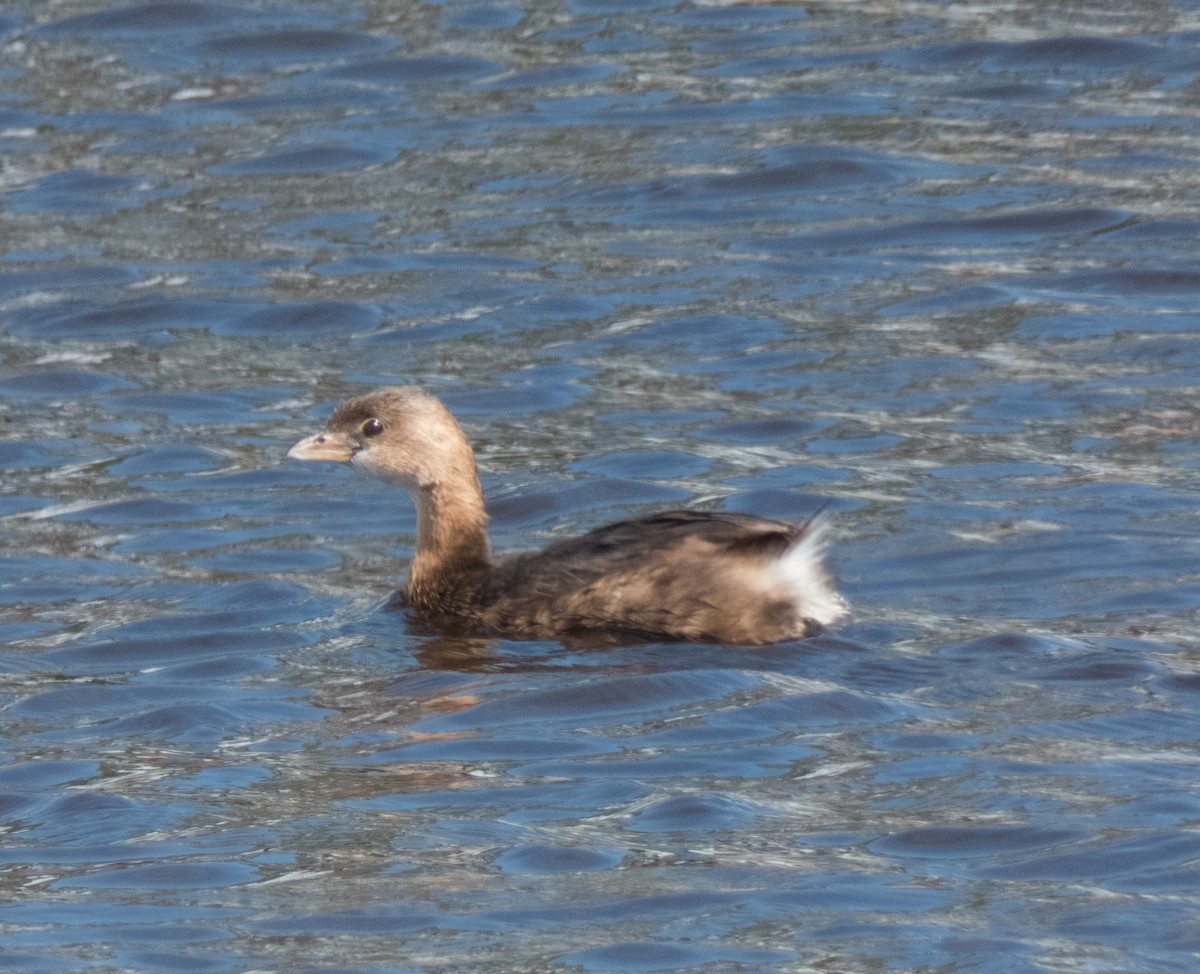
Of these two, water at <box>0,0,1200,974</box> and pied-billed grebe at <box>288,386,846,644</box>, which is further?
pied-billed grebe at <box>288,386,846,644</box>

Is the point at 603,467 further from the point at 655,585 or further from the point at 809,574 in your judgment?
the point at 809,574

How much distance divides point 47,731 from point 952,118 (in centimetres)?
818

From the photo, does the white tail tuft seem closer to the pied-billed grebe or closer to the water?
the pied-billed grebe

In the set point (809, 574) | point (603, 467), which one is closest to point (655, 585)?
point (809, 574)

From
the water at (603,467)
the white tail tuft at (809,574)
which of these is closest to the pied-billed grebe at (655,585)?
the white tail tuft at (809,574)

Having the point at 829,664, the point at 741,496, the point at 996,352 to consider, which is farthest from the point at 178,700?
the point at 996,352

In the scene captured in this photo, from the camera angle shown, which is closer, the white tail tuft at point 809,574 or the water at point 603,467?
the water at point 603,467

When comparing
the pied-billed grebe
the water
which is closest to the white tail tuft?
the pied-billed grebe

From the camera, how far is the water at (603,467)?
229 inches

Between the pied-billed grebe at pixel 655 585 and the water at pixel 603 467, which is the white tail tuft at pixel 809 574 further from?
the water at pixel 603 467

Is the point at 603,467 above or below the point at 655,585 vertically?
below

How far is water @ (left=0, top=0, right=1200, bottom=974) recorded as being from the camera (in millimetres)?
5816

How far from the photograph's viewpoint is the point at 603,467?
9.98 meters

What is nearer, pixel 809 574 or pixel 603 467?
pixel 809 574
